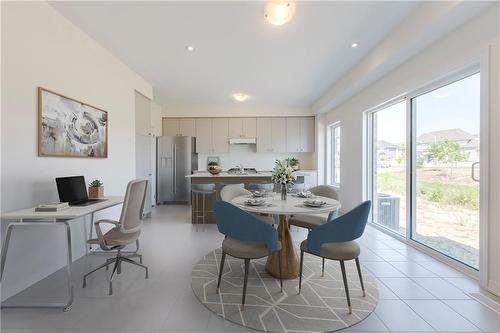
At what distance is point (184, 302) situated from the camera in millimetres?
1916

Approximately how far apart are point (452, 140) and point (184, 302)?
334 centimetres

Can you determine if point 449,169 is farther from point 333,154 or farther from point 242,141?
point 242,141

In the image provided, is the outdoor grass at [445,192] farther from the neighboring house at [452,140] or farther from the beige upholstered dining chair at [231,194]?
the beige upholstered dining chair at [231,194]

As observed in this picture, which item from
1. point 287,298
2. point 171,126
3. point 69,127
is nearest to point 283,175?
point 287,298

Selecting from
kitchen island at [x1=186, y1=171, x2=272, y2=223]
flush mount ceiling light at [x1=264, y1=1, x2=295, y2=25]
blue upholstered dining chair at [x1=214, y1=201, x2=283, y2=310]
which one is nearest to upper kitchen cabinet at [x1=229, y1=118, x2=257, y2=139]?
kitchen island at [x1=186, y1=171, x2=272, y2=223]

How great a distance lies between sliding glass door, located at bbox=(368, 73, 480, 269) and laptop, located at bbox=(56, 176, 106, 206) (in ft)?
13.4

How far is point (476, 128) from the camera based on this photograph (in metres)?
2.29

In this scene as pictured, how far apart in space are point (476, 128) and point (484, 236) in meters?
1.08

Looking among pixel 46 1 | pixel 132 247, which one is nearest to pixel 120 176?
pixel 132 247

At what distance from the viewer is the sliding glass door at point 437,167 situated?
237cm

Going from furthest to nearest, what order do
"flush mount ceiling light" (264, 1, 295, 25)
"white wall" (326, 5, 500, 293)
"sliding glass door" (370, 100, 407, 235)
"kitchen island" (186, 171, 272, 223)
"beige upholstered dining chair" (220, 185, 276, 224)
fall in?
"kitchen island" (186, 171, 272, 223)
"sliding glass door" (370, 100, 407, 235)
"beige upholstered dining chair" (220, 185, 276, 224)
"flush mount ceiling light" (264, 1, 295, 25)
"white wall" (326, 5, 500, 293)

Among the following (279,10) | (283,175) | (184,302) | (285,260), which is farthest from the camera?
(283,175)

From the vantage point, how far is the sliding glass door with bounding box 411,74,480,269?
7.71 ft

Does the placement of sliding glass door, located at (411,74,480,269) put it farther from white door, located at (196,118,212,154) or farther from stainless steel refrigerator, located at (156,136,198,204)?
stainless steel refrigerator, located at (156,136,198,204)
